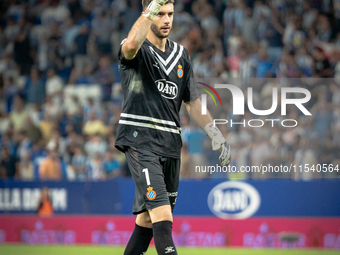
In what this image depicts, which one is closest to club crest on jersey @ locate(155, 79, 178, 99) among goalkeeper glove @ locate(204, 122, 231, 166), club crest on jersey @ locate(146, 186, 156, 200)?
goalkeeper glove @ locate(204, 122, 231, 166)

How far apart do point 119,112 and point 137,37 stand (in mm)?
7976

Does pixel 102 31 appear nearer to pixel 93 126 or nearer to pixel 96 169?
pixel 93 126

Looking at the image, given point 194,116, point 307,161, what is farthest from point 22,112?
point 194,116

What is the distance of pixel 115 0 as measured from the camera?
14984 millimetres

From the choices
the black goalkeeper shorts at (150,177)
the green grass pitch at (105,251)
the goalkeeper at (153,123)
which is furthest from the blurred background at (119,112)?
the black goalkeeper shorts at (150,177)

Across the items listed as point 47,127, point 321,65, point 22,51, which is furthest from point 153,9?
point 22,51

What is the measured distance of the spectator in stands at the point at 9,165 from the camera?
37.4 ft

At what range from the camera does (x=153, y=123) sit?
431cm

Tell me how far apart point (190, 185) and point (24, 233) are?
3.45 metres

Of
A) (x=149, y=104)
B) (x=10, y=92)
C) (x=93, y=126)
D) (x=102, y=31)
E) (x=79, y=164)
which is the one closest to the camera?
(x=149, y=104)

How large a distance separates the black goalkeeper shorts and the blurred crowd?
4366 mm

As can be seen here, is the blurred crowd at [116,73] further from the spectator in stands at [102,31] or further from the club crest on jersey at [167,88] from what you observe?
the club crest on jersey at [167,88]

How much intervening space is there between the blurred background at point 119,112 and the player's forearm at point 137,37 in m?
4.68

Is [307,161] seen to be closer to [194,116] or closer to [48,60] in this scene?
[194,116]
